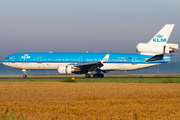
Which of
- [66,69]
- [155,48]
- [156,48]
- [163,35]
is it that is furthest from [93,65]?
[163,35]

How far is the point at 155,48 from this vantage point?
38.8 meters

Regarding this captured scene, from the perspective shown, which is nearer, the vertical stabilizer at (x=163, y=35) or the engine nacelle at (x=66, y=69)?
the engine nacelle at (x=66, y=69)

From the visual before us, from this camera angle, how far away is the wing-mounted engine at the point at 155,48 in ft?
119

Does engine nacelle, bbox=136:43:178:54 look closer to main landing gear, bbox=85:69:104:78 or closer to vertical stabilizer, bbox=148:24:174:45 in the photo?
vertical stabilizer, bbox=148:24:174:45

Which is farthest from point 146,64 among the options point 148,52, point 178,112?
point 178,112

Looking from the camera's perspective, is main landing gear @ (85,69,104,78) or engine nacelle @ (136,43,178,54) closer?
engine nacelle @ (136,43,178,54)

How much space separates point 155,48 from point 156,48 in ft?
0.64

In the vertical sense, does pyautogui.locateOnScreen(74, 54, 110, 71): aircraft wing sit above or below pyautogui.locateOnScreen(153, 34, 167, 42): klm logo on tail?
below

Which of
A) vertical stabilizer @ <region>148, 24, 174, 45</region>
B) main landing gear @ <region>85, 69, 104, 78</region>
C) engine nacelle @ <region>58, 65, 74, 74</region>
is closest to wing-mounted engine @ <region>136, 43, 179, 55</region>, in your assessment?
vertical stabilizer @ <region>148, 24, 174, 45</region>

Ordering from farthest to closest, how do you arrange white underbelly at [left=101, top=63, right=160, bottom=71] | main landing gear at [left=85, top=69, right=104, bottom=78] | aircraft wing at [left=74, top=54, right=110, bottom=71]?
main landing gear at [left=85, top=69, right=104, bottom=78] → white underbelly at [left=101, top=63, right=160, bottom=71] → aircraft wing at [left=74, top=54, right=110, bottom=71]

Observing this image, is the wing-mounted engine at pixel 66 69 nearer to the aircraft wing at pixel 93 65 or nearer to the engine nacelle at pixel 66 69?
the engine nacelle at pixel 66 69

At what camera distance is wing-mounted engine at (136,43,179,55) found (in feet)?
119

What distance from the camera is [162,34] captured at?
40.1m

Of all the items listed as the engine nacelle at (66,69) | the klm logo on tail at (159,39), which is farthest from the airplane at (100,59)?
the engine nacelle at (66,69)
